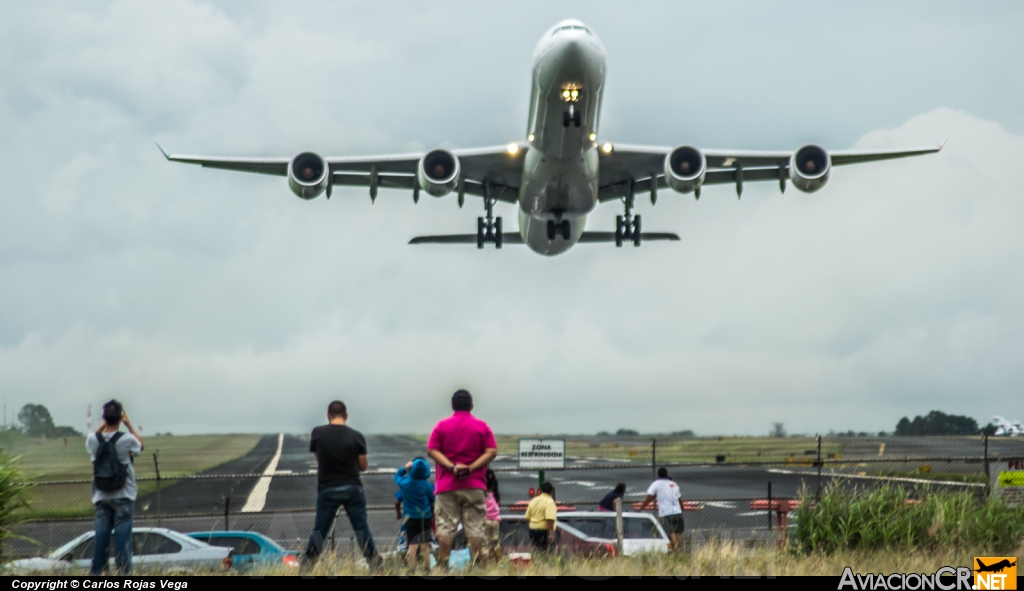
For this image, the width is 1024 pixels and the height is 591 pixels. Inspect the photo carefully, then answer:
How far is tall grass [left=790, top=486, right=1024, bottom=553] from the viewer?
10086 mm

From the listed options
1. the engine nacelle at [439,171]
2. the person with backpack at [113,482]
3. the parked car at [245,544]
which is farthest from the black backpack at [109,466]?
the engine nacelle at [439,171]

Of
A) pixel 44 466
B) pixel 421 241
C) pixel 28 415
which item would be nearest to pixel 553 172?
pixel 421 241

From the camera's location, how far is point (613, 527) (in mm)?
A: 11680

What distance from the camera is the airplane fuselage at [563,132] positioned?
59.9 feet

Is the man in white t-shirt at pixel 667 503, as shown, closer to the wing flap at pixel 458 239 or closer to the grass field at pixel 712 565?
the grass field at pixel 712 565

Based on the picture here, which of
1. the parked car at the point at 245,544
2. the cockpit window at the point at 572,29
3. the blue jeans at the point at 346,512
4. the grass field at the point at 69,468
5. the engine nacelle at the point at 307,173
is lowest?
the grass field at the point at 69,468

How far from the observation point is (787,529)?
10719mm

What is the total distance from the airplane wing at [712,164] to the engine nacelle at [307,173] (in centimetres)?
656

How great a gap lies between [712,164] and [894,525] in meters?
15.0

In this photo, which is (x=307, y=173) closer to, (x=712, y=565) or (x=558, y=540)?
(x=558, y=540)

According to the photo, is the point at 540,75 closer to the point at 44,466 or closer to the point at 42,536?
the point at 42,536

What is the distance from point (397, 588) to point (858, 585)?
335 cm

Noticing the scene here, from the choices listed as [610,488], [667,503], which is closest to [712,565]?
[667,503]

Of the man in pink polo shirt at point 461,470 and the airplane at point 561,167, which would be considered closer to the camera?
the man in pink polo shirt at point 461,470
